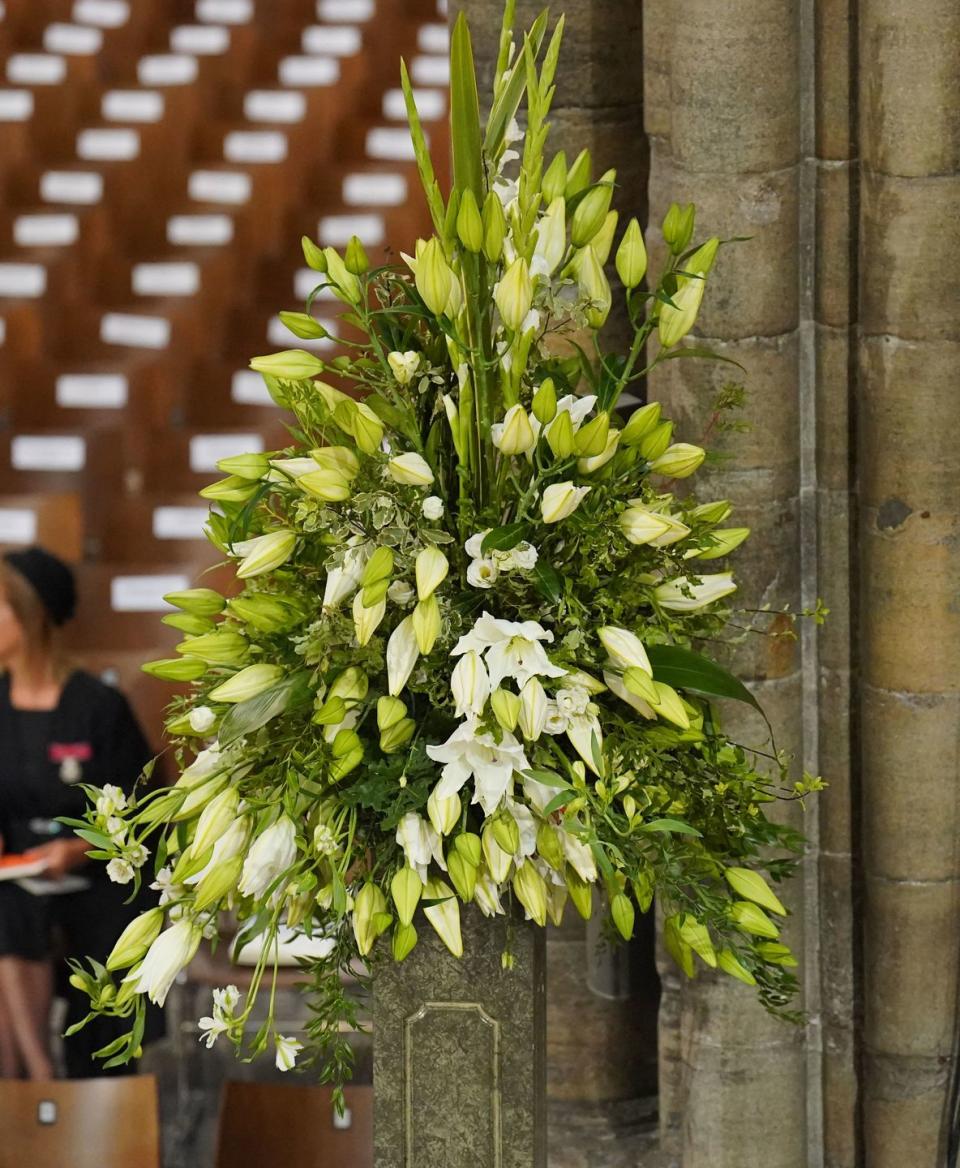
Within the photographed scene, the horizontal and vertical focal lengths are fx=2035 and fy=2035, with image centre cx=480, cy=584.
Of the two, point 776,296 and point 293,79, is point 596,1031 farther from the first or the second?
point 293,79

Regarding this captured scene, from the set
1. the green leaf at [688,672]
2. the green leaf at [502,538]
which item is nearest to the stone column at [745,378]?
the green leaf at [688,672]

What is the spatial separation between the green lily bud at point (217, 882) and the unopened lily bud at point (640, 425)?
1.82 feet

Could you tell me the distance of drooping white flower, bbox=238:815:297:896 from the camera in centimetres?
191

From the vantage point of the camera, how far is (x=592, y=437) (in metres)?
1.90

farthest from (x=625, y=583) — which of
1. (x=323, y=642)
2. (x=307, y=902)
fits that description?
(x=307, y=902)

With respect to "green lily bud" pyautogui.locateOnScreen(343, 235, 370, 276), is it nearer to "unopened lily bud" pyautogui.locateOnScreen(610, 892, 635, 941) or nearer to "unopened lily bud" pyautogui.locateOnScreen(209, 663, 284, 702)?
"unopened lily bud" pyautogui.locateOnScreen(209, 663, 284, 702)

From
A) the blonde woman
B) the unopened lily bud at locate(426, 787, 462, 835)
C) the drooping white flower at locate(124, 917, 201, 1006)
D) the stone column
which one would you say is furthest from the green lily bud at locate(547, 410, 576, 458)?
the blonde woman

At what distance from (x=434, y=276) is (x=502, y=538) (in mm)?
250

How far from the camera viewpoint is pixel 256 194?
7.86 m

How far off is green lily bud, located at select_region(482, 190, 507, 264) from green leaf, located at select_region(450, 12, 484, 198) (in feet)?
0.11

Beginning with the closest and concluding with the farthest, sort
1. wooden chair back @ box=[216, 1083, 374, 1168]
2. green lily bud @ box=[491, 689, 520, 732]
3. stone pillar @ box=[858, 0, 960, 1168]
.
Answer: green lily bud @ box=[491, 689, 520, 732] → stone pillar @ box=[858, 0, 960, 1168] → wooden chair back @ box=[216, 1083, 374, 1168]

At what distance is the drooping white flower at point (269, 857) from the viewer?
191cm

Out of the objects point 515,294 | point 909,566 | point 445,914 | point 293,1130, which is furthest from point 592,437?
point 293,1130

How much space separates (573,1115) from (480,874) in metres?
1.26
